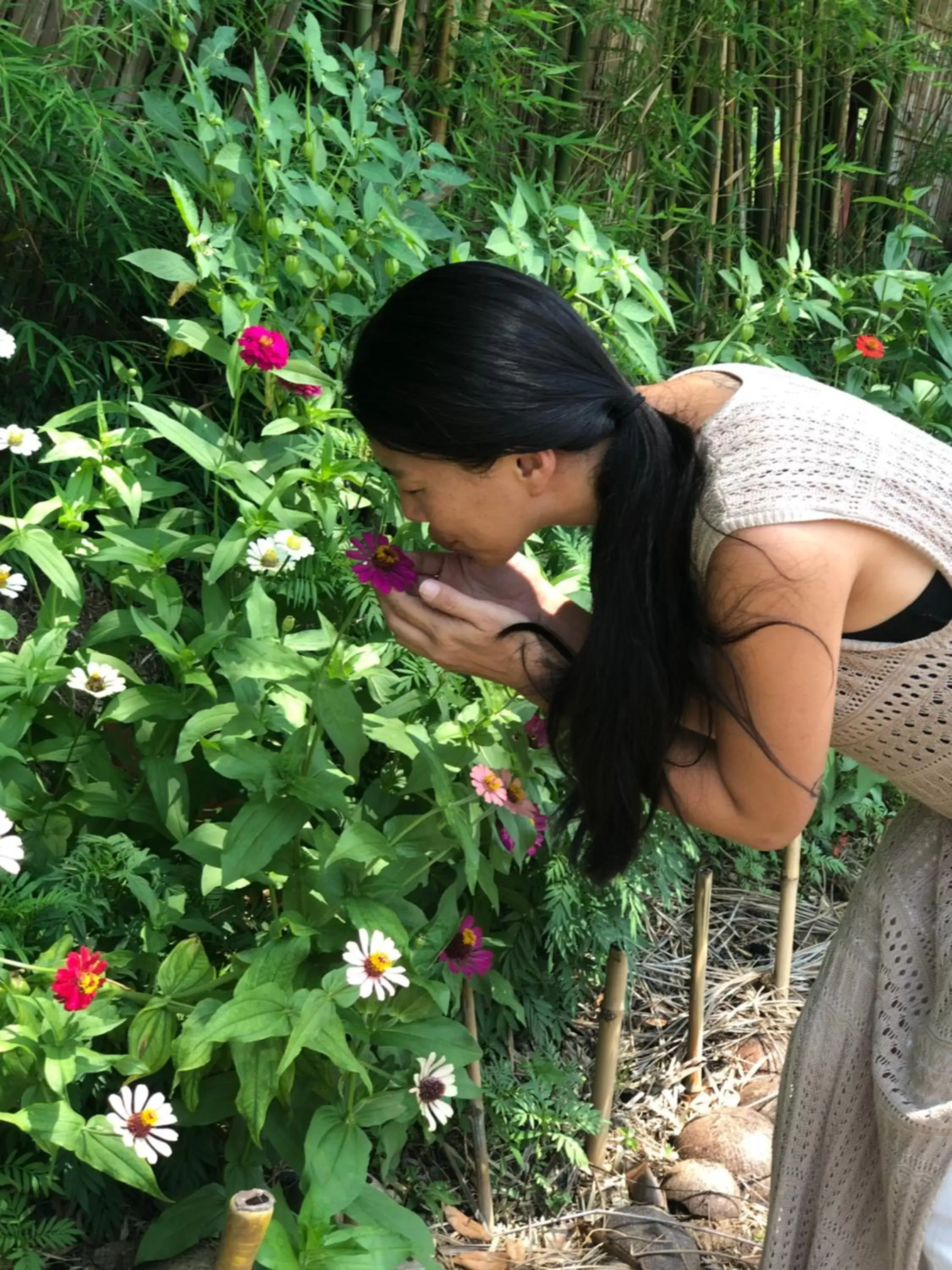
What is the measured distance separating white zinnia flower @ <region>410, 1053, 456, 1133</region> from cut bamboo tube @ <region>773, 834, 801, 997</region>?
0.86 m

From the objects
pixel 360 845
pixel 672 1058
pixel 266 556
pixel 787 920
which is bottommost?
pixel 672 1058

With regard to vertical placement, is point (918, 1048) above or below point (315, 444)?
below

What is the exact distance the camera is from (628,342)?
178 centimetres

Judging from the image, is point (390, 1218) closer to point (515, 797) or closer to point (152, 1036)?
point (152, 1036)

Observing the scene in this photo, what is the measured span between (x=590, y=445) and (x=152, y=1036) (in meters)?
0.64

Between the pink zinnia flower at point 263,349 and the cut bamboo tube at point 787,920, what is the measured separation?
3.46 ft

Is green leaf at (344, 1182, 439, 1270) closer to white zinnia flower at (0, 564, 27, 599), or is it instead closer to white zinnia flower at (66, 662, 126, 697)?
white zinnia flower at (66, 662, 126, 697)

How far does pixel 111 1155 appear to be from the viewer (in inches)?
46.8

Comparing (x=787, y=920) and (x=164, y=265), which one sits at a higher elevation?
(x=164, y=265)

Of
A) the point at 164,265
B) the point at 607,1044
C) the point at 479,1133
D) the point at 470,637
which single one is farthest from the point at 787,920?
the point at 164,265

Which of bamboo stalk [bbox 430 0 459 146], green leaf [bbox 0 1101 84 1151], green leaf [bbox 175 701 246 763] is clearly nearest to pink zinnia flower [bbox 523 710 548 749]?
green leaf [bbox 175 701 246 763]

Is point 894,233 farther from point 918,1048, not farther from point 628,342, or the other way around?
point 918,1048

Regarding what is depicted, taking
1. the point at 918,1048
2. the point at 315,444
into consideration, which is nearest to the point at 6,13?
the point at 315,444

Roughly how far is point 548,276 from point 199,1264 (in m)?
1.18
